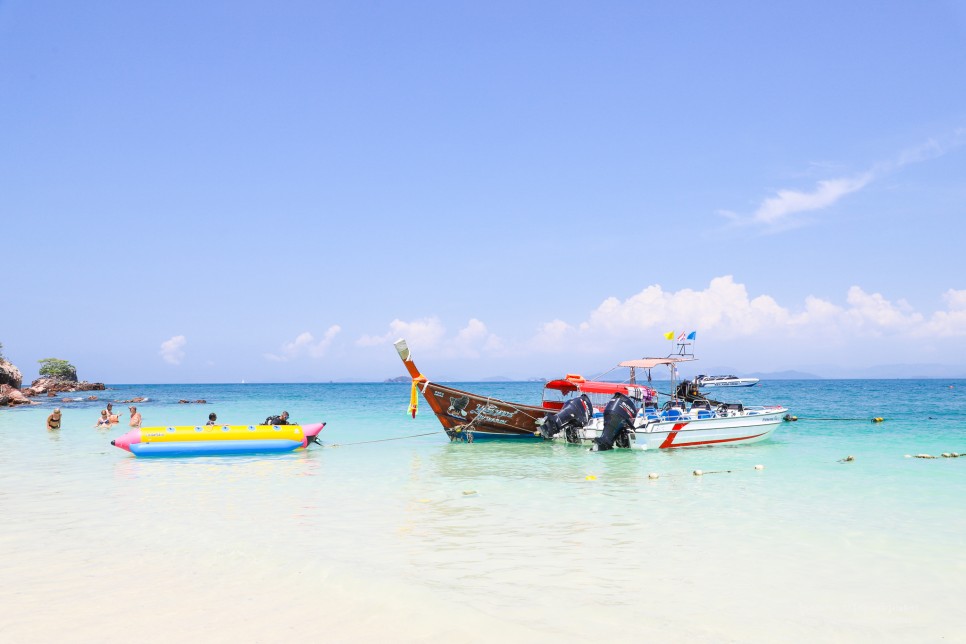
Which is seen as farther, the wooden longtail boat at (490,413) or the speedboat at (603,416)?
the wooden longtail boat at (490,413)

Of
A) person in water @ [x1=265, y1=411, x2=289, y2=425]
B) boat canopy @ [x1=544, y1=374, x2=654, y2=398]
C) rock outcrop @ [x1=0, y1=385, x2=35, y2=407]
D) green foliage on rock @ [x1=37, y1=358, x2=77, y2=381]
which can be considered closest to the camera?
person in water @ [x1=265, y1=411, x2=289, y2=425]

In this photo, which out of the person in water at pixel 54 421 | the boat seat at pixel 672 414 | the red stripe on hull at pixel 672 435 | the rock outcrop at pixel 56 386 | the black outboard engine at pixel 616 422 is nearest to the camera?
the black outboard engine at pixel 616 422

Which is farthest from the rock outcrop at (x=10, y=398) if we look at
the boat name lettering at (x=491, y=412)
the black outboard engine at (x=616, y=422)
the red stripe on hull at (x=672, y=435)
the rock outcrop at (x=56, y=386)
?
the red stripe on hull at (x=672, y=435)

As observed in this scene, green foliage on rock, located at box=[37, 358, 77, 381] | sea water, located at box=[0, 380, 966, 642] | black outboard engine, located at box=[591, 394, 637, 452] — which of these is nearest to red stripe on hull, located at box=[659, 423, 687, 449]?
black outboard engine, located at box=[591, 394, 637, 452]

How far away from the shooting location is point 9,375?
2377 inches

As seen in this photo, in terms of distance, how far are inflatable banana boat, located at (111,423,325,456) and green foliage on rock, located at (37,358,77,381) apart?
85446 millimetres

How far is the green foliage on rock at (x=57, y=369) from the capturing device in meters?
90.2

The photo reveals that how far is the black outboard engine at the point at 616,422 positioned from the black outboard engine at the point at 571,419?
1522 millimetres

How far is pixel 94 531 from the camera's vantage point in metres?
10.3

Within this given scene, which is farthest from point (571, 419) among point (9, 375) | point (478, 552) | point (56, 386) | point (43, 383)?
point (56, 386)

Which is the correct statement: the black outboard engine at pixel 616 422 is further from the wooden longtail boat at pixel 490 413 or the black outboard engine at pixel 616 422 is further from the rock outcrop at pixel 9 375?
the rock outcrop at pixel 9 375

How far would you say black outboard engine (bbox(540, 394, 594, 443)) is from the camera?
23.3 m

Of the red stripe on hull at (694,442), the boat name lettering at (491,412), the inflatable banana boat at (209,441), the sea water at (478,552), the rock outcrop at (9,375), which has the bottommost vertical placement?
the red stripe on hull at (694,442)

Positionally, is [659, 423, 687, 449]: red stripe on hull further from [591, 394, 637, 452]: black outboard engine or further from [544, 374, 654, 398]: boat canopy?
[544, 374, 654, 398]: boat canopy
